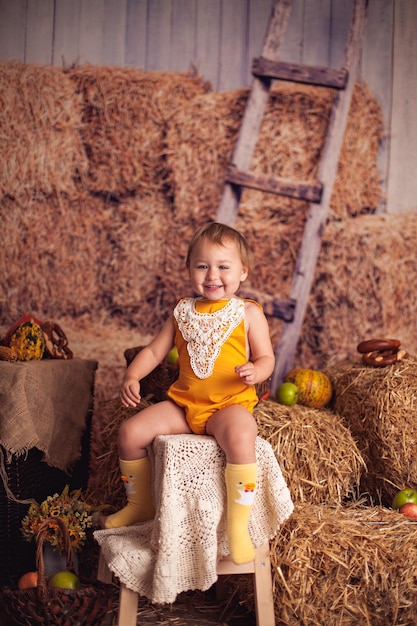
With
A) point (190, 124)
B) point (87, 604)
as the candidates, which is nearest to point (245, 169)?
point (190, 124)

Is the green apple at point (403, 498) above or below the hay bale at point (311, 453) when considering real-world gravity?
below

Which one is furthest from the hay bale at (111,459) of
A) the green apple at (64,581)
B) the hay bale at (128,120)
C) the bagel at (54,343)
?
the hay bale at (128,120)

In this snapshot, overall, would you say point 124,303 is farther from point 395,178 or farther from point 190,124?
point 395,178

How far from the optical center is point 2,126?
3645 mm

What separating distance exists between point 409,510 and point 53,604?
136 cm

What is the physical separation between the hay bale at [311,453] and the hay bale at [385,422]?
104 millimetres

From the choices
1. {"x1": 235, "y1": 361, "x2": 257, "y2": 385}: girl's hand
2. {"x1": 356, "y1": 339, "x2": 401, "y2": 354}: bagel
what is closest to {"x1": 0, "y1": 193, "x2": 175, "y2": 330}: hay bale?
{"x1": 356, "y1": 339, "x2": 401, "y2": 354}: bagel

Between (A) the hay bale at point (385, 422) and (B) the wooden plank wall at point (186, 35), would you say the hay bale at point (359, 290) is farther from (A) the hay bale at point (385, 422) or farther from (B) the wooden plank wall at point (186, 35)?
(A) the hay bale at point (385, 422)

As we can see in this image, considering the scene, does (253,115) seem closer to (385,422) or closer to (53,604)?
(385,422)

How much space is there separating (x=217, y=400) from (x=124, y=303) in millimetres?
1613

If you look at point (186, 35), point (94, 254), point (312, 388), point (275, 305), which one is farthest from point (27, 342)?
point (186, 35)

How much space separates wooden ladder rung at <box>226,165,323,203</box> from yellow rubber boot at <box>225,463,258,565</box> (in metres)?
2.02

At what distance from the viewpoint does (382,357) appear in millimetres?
3041

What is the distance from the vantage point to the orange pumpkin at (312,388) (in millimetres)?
3062
